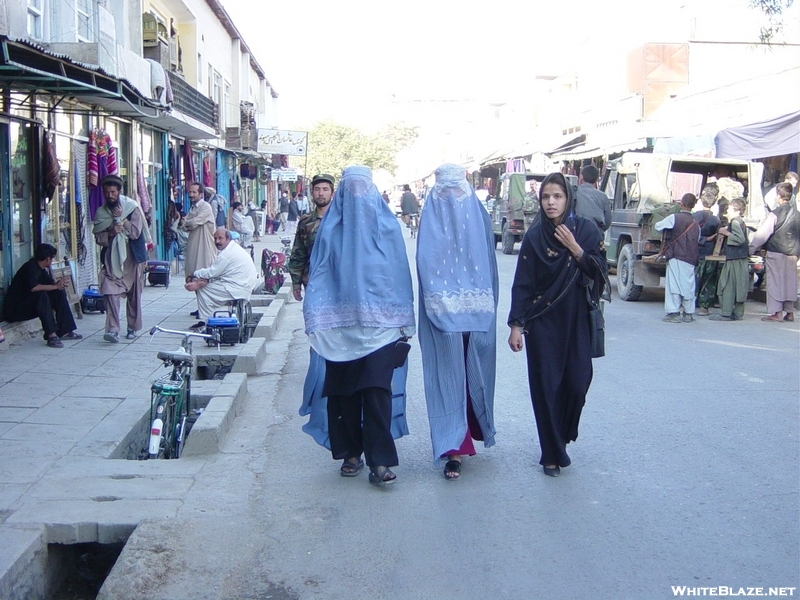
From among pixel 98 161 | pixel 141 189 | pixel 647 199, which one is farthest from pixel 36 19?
pixel 647 199

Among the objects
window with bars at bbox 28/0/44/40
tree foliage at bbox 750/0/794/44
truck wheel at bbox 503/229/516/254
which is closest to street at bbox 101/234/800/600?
tree foliage at bbox 750/0/794/44

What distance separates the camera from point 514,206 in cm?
2305

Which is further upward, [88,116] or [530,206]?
[88,116]

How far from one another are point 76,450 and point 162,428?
0.53 m

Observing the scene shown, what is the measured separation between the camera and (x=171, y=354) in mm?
6191

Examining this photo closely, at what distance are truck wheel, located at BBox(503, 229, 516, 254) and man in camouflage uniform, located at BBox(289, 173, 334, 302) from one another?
57.7 feet

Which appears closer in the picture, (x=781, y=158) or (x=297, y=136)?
(x=781, y=158)

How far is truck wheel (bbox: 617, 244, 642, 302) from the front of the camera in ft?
44.4

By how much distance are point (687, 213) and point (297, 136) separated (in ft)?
69.6

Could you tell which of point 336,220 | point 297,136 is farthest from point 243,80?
point 336,220

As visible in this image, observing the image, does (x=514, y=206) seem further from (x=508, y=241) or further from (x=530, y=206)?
(x=508, y=241)

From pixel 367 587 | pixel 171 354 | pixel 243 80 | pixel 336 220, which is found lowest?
pixel 367 587

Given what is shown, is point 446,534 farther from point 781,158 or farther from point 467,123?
point 467,123

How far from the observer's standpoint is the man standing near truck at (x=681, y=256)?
451 inches
